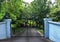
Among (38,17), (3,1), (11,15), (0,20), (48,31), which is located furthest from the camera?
(38,17)

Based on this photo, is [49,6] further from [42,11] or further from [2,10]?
[2,10]

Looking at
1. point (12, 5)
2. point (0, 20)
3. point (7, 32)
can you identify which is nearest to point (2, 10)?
point (0, 20)

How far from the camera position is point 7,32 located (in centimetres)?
1947

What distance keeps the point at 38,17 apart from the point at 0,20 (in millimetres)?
13324

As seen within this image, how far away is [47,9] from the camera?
99.6 ft

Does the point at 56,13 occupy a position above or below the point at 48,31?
above

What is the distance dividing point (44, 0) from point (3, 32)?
14.5m

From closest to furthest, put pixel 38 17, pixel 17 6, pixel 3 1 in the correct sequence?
pixel 3 1
pixel 17 6
pixel 38 17

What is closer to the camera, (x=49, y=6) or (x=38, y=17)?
(x=49, y=6)

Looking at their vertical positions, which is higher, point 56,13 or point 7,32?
point 56,13

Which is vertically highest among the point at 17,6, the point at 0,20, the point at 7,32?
Answer: the point at 17,6

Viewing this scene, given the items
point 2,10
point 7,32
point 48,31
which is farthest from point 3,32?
point 48,31

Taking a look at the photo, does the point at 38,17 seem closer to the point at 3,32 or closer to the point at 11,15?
the point at 11,15

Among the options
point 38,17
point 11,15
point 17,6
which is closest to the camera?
point 11,15
